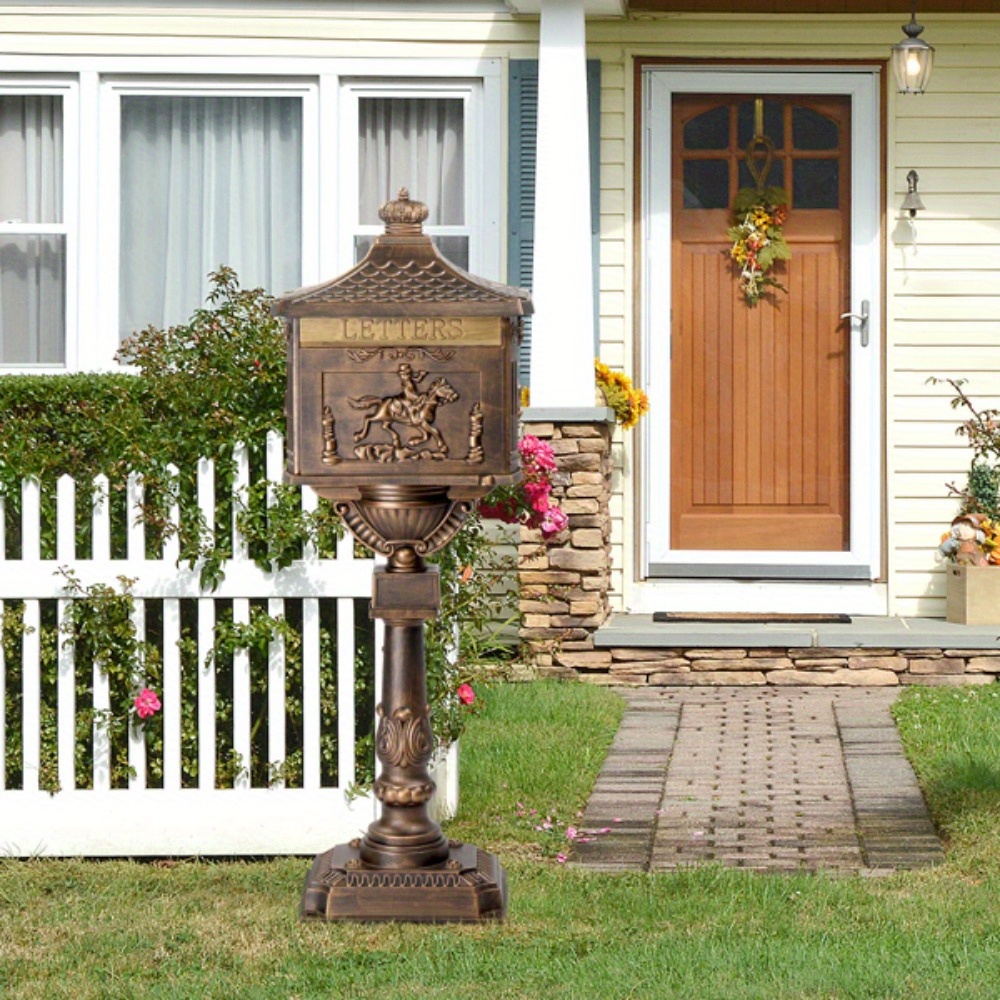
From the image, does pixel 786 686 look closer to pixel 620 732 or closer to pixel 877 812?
pixel 620 732

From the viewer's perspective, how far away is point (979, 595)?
834cm

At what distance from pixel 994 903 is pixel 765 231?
199 inches

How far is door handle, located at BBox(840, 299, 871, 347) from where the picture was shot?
29.0ft

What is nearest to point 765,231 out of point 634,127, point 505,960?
point 634,127

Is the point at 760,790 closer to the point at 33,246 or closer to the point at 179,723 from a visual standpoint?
the point at 179,723

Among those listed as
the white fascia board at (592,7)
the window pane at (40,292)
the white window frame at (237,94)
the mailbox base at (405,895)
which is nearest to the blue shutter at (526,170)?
the white window frame at (237,94)

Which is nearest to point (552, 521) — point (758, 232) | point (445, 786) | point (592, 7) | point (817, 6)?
point (758, 232)

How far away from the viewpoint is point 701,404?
29.6 feet

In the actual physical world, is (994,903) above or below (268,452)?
below

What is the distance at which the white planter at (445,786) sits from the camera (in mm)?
5227

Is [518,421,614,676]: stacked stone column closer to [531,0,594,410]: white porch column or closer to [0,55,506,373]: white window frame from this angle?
[531,0,594,410]: white porch column

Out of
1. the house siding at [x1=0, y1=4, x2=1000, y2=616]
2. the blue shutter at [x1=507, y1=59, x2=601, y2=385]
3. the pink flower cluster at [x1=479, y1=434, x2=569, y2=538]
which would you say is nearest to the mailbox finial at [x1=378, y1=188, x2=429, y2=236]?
the pink flower cluster at [x1=479, y1=434, x2=569, y2=538]

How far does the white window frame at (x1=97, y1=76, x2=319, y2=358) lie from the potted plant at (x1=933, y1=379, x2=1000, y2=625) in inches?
126

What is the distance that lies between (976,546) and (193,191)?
4.24m
